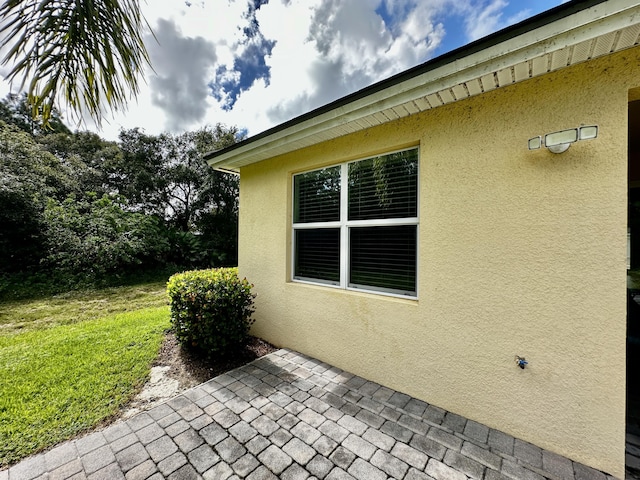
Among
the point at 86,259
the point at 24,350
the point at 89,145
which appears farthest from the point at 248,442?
the point at 89,145

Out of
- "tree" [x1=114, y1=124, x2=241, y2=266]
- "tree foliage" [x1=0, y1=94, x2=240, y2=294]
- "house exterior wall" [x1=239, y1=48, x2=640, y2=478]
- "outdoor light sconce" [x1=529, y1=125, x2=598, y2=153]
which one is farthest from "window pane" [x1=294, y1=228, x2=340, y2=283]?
"tree" [x1=114, y1=124, x2=241, y2=266]

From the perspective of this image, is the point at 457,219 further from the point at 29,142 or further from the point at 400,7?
the point at 29,142

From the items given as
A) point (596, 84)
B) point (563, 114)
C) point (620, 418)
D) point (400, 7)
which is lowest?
point (620, 418)

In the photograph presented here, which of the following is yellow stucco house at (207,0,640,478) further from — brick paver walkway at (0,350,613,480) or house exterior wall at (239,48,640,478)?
brick paver walkway at (0,350,613,480)

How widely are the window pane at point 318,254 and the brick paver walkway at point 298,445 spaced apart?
1751 millimetres

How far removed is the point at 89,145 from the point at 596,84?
22.1 meters

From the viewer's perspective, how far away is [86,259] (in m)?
10.3

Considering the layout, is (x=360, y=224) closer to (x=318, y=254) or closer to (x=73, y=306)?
(x=318, y=254)

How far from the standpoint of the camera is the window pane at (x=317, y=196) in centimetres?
409

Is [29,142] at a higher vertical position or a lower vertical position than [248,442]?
higher

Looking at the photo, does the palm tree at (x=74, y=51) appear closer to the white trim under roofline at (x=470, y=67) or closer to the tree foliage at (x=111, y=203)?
the white trim under roofline at (x=470, y=67)

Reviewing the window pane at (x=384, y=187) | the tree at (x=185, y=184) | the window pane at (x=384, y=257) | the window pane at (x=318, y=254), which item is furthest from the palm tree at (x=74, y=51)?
the tree at (x=185, y=184)

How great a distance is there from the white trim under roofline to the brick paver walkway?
348 centimetres

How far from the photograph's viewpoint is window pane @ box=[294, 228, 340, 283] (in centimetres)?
410
